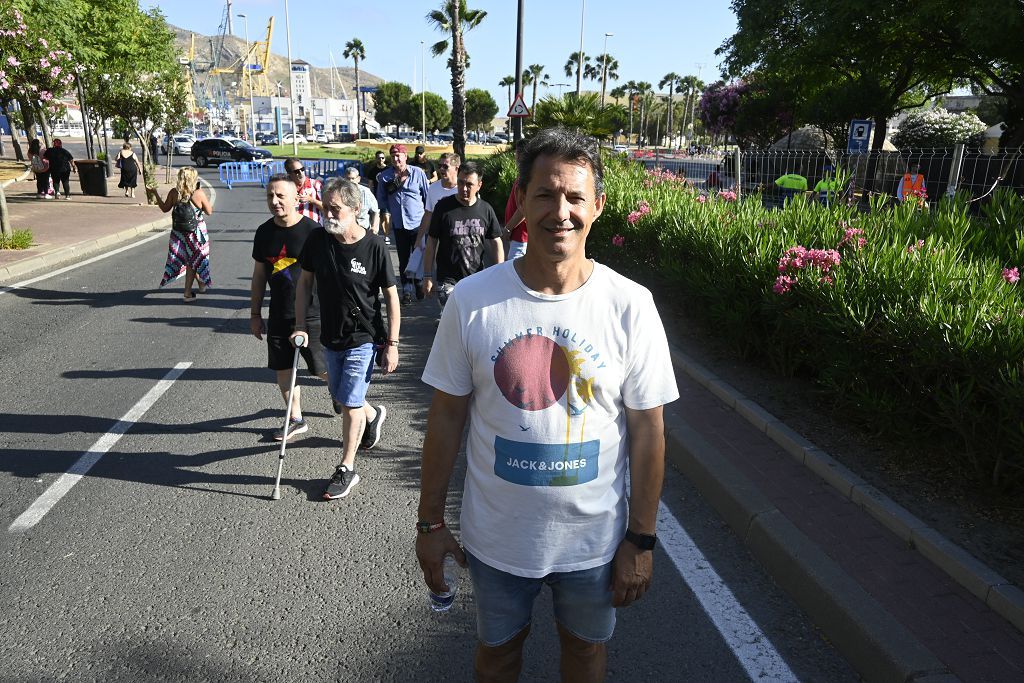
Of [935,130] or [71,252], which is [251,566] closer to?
[71,252]

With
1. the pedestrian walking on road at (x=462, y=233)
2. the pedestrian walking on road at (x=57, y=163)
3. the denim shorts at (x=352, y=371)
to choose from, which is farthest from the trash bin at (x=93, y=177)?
the denim shorts at (x=352, y=371)

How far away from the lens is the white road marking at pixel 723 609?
3012 millimetres

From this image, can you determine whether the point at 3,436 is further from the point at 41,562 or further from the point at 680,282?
the point at 680,282

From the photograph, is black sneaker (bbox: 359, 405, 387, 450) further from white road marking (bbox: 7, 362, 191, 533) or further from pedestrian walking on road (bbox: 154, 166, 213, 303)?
pedestrian walking on road (bbox: 154, 166, 213, 303)

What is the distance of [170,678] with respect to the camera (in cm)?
289

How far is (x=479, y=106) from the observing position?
118250 mm

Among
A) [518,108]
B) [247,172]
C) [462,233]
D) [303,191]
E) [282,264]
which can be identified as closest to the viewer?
[282,264]

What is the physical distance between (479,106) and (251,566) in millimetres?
120547

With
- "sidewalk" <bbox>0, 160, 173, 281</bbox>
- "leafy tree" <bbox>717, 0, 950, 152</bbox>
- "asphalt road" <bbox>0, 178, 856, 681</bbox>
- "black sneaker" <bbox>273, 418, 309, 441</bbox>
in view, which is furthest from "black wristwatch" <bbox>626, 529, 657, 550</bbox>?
"leafy tree" <bbox>717, 0, 950, 152</bbox>

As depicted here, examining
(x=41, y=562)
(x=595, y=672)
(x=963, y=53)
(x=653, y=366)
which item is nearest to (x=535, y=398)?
(x=653, y=366)

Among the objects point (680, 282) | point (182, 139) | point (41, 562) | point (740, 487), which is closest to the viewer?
point (41, 562)

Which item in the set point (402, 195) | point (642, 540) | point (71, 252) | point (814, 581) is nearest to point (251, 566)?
point (642, 540)

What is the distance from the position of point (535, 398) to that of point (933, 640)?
2.10m

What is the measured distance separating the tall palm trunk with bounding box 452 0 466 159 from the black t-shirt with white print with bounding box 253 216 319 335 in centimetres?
2573
